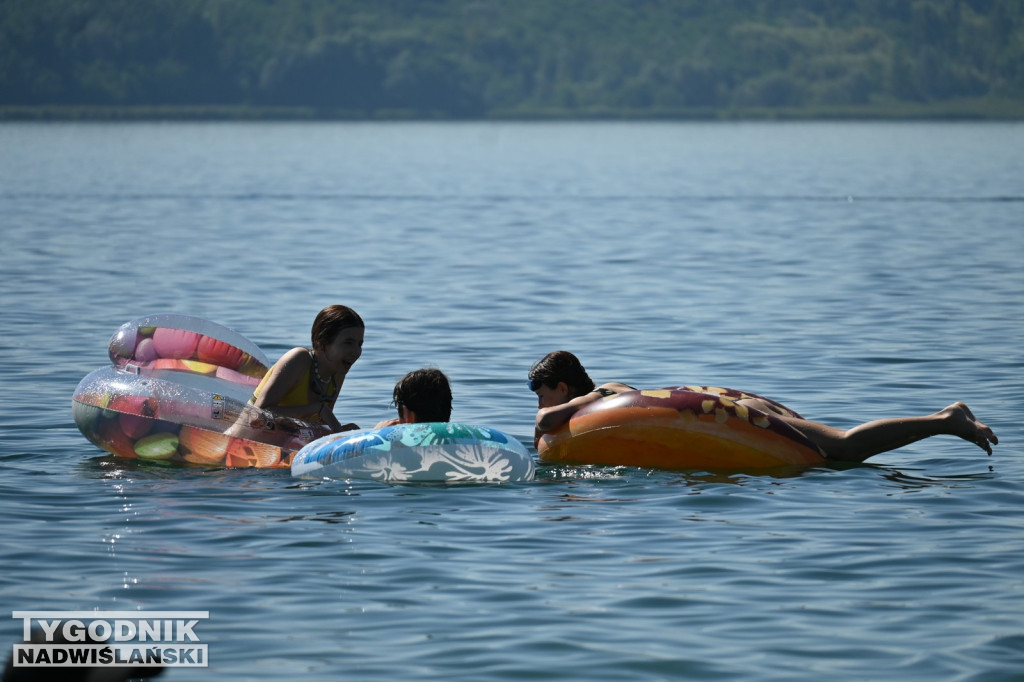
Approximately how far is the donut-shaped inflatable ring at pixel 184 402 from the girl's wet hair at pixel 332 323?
1.93 feet

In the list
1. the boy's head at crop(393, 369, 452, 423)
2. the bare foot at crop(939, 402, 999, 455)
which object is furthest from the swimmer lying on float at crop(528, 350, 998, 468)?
the boy's head at crop(393, 369, 452, 423)

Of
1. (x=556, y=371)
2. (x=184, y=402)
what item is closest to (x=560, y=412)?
(x=556, y=371)

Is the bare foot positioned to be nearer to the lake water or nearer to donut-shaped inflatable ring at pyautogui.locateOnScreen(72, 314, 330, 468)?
the lake water

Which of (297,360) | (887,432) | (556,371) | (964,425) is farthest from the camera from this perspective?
(556,371)

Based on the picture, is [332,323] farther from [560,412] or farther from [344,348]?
[560,412]

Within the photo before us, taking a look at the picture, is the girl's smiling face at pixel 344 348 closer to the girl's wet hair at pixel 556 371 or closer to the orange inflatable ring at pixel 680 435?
the girl's wet hair at pixel 556 371

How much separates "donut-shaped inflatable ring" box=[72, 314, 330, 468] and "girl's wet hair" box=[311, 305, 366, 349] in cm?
59

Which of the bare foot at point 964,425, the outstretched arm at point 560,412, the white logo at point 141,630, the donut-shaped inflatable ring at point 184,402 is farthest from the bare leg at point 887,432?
the white logo at point 141,630

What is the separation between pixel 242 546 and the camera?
→ 8.48m

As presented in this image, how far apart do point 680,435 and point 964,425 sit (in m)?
1.82

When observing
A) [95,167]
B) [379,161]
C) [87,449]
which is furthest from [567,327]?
[379,161]

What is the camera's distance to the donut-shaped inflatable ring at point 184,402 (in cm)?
1045

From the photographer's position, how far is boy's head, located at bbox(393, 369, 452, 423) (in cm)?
991

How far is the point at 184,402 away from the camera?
10.7 m
